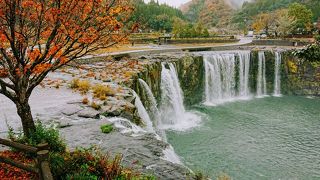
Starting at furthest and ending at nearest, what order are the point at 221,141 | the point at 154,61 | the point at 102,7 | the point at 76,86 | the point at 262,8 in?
1. the point at 262,8
2. the point at 154,61
3. the point at 221,141
4. the point at 76,86
5. the point at 102,7

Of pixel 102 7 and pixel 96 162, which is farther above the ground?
pixel 102 7

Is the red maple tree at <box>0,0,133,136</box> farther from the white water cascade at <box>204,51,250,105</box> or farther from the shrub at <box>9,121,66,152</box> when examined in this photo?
the white water cascade at <box>204,51,250,105</box>

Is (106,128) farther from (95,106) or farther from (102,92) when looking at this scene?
(102,92)

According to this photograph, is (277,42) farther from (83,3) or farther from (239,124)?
(83,3)

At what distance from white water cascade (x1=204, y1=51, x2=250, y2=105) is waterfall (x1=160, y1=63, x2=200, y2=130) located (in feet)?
17.7

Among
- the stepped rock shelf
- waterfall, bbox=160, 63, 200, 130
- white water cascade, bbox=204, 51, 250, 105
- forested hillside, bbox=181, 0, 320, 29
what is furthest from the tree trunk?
forested hillside, bbox=181, 0, 320, 29

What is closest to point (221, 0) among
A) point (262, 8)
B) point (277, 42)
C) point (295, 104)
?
point (262, 8)

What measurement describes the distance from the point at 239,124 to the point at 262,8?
139213 mm

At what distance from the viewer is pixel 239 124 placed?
75.9ft

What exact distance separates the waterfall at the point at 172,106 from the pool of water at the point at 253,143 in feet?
3.86

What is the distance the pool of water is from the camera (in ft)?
52.5

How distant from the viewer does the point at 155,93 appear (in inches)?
922

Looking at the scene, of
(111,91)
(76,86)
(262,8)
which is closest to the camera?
(111,91)

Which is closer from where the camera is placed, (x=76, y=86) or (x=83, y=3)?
(x=83, y=3)
